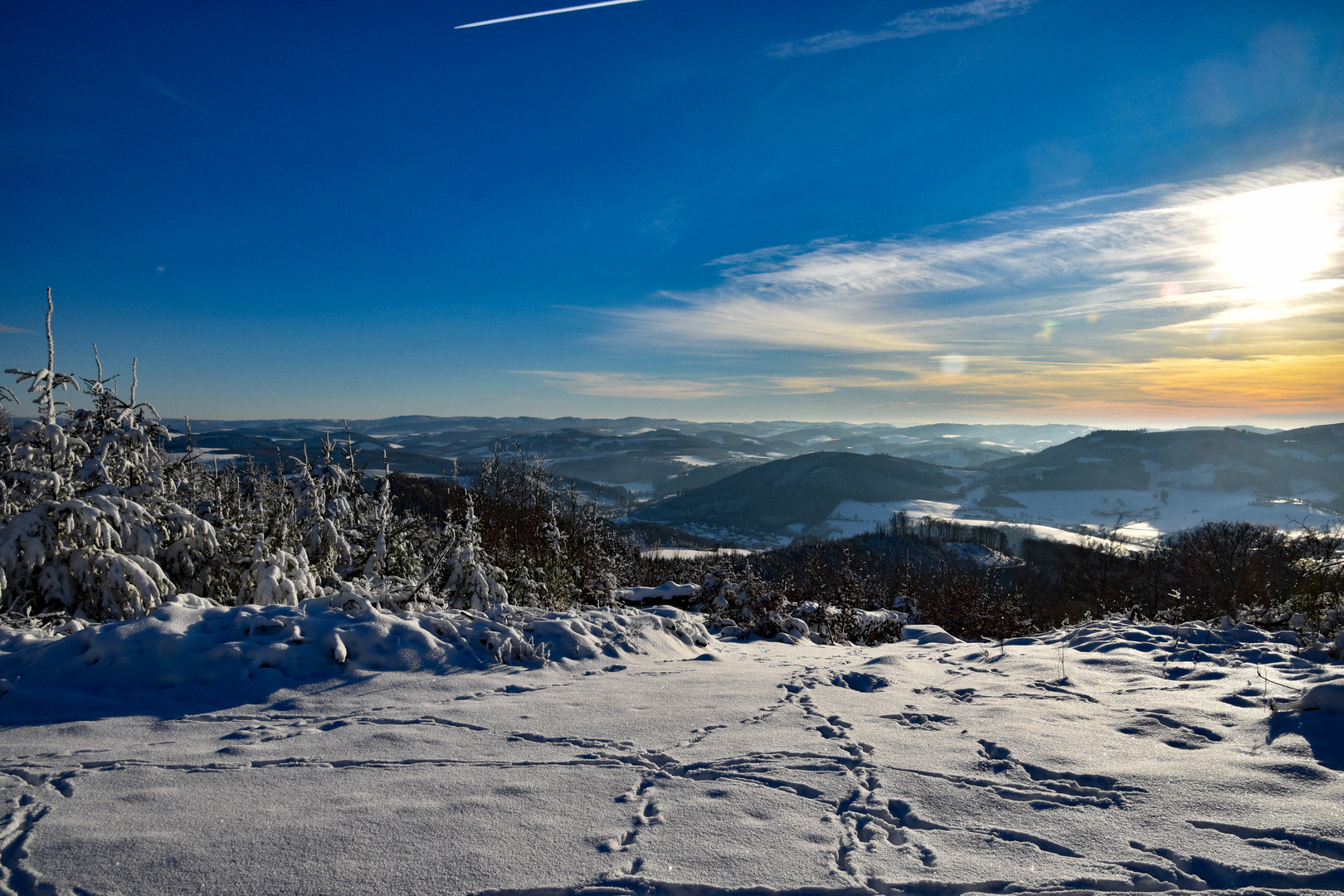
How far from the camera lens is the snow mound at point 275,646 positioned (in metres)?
5.60

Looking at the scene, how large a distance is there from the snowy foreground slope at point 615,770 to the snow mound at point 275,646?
0.03 m

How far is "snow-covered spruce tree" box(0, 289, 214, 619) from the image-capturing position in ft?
27.2

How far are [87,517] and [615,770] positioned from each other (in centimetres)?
920

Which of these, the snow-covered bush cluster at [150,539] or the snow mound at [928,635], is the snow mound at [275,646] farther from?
the snow mound at [928,635]

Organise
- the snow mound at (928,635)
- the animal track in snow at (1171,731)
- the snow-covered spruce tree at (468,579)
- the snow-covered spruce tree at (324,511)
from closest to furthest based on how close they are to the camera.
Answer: the animal track in snow at (1171,731)
the snow mound at (928,635)
the snow-covered spruce tree at (468,579)
the snow-covered spruce tree at (324,511)

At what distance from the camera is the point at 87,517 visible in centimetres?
839

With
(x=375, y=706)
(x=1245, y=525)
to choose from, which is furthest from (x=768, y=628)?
(x=1245, y=525)

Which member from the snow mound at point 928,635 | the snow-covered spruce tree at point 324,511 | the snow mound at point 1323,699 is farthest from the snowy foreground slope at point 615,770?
the snow-covered spruce tree at point 324,511

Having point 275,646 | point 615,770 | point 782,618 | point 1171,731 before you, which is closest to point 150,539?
point 275,646

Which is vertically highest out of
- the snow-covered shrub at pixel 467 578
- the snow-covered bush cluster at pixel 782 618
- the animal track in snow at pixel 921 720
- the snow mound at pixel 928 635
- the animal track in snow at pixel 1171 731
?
the animal track in snow at pixel 1171 731

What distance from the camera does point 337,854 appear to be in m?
2.95

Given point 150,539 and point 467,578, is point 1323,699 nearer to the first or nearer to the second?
point 467,578

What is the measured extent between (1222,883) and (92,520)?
12.4 m

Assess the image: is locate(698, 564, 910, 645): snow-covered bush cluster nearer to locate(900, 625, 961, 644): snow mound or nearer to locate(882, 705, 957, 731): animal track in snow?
locate(900, 625, 961, 644): snow mound
